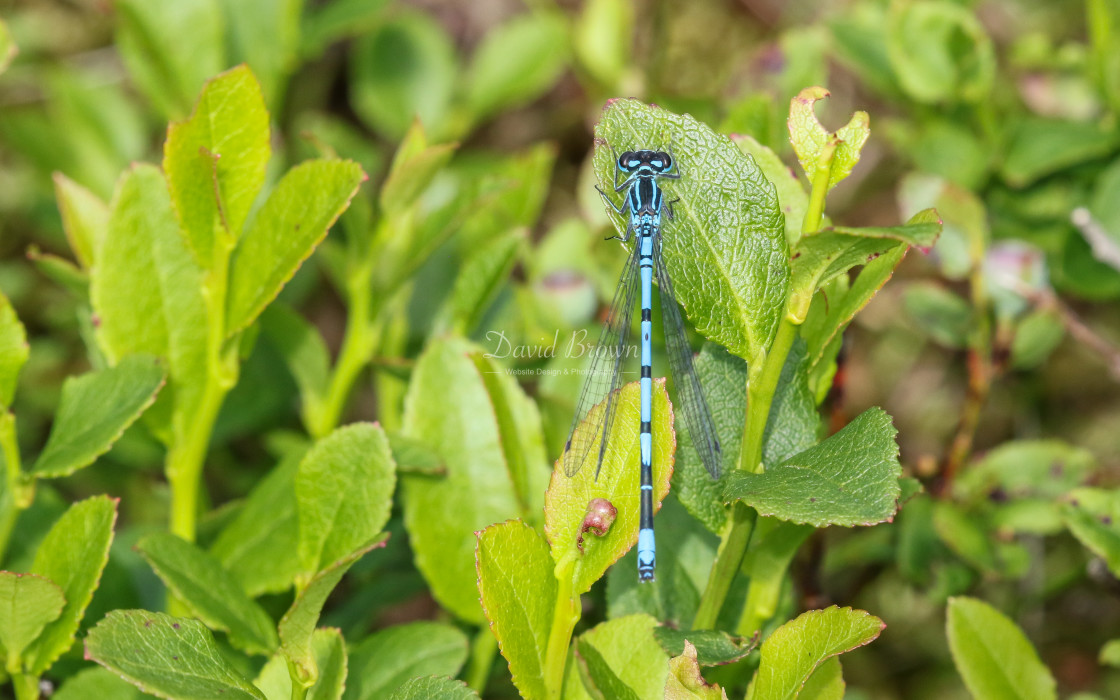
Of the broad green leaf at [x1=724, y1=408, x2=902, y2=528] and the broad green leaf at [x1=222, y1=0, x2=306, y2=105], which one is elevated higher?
the broad green leaf at [x1=222, y1=0, x2=306, y2=105]

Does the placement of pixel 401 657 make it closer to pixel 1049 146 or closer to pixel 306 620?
pixel 306 620

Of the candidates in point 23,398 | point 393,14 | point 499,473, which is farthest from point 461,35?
point 499,473

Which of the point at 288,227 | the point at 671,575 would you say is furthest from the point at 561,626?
the point at 288,227

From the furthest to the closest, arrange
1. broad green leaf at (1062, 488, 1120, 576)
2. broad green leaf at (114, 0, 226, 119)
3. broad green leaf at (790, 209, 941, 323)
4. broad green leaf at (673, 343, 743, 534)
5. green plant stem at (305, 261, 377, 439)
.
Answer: broad green leaf at (114, 0, 226, 119)
green plant stem at (305, 261, 377, 439)
broad green leaf at (1062, 488, 1120, 576)
broad green leaf at (673, 343, 743, 534)
broad green leaf at (790, 209, 941, 323)

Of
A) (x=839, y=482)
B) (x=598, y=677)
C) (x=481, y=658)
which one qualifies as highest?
(x=839, y=482)

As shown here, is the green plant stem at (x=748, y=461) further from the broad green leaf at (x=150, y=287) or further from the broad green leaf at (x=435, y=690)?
the broad green leaf at (x=150, y=287)

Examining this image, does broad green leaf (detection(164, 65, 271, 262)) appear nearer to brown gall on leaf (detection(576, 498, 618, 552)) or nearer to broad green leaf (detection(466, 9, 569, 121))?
brown gall on leaf (detection(576, 498, 618, 552))

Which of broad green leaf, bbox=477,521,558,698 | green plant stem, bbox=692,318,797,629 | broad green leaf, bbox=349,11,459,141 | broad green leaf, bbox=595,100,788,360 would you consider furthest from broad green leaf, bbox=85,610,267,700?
broad green leaf, bbox=349,11,459,141
